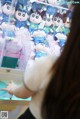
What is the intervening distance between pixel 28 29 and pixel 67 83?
111 cm

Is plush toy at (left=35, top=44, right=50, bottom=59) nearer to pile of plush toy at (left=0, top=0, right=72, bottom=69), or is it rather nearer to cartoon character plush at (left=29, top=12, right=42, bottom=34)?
pile of plush toy at (left=0, top=0, right=72, bottom=69)

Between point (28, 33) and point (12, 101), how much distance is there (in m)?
0.54

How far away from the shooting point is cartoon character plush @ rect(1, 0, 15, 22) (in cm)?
177

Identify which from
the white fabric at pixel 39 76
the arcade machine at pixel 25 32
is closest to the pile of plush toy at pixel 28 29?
the arcade machine at pixel 25 32

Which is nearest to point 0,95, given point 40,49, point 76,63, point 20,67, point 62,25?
point 20,67

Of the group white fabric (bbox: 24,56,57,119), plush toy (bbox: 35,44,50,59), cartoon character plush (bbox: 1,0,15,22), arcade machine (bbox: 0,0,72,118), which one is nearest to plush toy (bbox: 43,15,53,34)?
arcade machine (bbox: 0,0,72,118)

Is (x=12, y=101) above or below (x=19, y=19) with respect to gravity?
below

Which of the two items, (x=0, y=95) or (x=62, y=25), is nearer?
(x=0, y=95)

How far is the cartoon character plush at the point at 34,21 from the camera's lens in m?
1.87

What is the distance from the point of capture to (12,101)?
5.77 feet

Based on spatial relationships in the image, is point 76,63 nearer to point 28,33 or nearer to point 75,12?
point 75,12

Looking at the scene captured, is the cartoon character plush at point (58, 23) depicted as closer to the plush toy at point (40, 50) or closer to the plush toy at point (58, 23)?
the plush toy at point (58, 23)

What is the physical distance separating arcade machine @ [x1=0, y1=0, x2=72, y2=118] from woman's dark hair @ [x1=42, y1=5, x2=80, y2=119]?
0.91 m

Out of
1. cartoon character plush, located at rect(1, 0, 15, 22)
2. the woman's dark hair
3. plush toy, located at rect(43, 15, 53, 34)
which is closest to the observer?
the woman's dark hair
